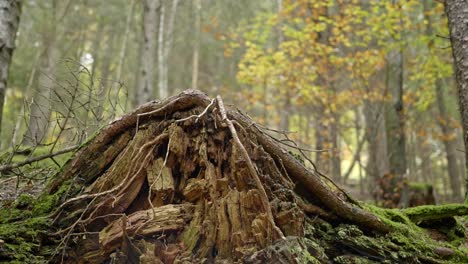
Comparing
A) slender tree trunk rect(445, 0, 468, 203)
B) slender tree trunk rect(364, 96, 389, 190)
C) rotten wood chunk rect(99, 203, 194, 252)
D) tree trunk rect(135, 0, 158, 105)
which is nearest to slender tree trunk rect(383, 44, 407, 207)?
slender tree trunk rect(364, 96, 389, 190)

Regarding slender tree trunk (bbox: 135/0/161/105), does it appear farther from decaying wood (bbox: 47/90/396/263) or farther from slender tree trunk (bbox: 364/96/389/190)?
decaying wood (bbox: 47/90/396/263)

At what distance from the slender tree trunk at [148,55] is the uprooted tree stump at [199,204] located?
6076mm

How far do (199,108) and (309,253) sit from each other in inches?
51.8

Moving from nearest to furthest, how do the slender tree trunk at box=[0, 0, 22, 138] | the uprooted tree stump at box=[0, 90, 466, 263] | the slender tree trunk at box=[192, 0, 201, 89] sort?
the uprooted tree stump at box=[0, 90, 466, 263] → the slender tree trunk at box=[0, 0, 22, 138] → the slender tree trunk at box=[192, 0, 201, 89]

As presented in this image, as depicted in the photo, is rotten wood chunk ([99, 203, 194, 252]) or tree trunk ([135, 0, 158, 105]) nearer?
rotten wood chunk ([99, 203, 194, 252])

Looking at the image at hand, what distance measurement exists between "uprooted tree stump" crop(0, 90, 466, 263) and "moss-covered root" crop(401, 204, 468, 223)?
1.95ft

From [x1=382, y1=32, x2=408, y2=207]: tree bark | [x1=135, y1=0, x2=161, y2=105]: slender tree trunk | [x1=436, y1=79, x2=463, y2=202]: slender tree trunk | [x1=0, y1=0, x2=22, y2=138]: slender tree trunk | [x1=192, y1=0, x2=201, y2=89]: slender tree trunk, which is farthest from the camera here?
[x1=192, y1=0, x2=201, y2=89]: slender tree trunk

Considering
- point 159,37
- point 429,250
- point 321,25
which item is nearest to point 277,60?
point 321,25

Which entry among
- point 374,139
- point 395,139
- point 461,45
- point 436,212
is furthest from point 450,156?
point 436,212

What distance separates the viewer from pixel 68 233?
2.40 meters

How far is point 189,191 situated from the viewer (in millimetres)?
2617

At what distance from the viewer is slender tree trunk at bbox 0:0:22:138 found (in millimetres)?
3928

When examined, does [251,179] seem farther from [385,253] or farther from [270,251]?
[385,253]

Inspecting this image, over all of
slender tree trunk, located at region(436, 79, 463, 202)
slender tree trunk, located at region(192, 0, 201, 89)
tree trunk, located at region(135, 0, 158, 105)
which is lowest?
slender tree trunk, located at region(436, 79, 463, 202)
